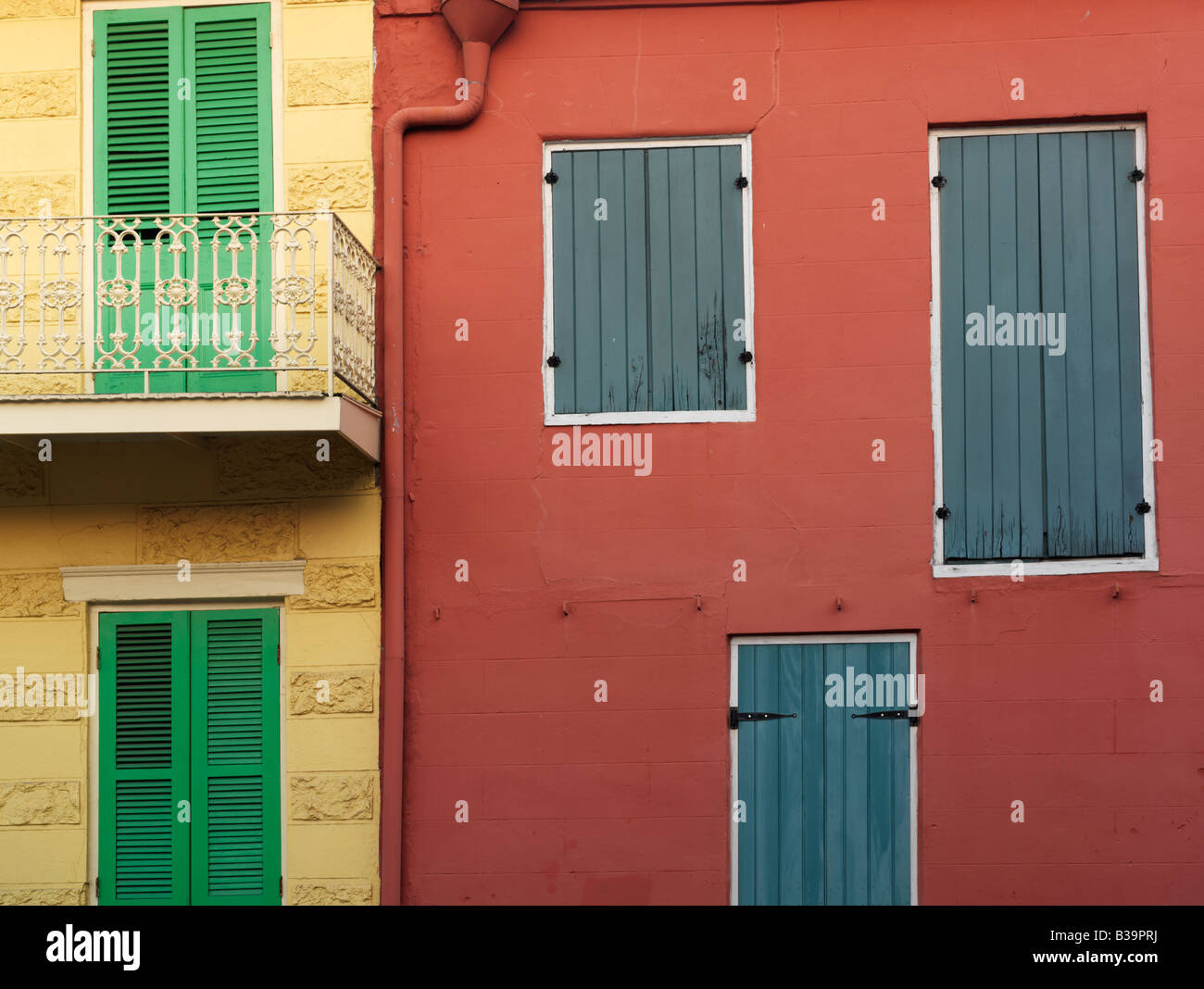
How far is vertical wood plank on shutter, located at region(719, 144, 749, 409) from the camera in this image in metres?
7.29

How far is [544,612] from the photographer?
7.24 m

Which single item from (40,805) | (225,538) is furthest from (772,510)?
(40,805)

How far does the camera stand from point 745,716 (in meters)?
7.20

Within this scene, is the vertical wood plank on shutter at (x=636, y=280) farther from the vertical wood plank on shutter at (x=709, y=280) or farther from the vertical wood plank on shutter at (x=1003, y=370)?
the vertical wood plank on shutter at (x=1003, y=370)

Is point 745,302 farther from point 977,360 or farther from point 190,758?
point 190,758

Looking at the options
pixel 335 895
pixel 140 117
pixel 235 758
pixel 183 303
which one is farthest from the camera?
pixel 140 117

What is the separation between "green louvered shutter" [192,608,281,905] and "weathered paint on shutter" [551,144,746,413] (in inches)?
92.1

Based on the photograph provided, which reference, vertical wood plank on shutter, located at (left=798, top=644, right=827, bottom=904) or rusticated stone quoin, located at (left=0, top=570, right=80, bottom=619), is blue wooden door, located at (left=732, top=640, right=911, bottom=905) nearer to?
vertical wood plank on shutter, located at (left=798, top=644, right=827, bottom=904)

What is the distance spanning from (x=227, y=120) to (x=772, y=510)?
4010mm

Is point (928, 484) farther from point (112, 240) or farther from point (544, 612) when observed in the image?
point (112, 240)

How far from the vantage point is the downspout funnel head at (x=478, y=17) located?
7.18 metres

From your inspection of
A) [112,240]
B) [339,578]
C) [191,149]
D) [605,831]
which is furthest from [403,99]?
[605,831]

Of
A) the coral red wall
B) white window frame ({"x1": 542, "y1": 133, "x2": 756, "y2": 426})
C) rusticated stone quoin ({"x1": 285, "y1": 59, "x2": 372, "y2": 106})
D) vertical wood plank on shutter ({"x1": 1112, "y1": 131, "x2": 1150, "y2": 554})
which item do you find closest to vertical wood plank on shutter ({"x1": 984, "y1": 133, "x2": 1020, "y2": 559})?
the coral red wall

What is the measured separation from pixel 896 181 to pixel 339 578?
4.01 m
